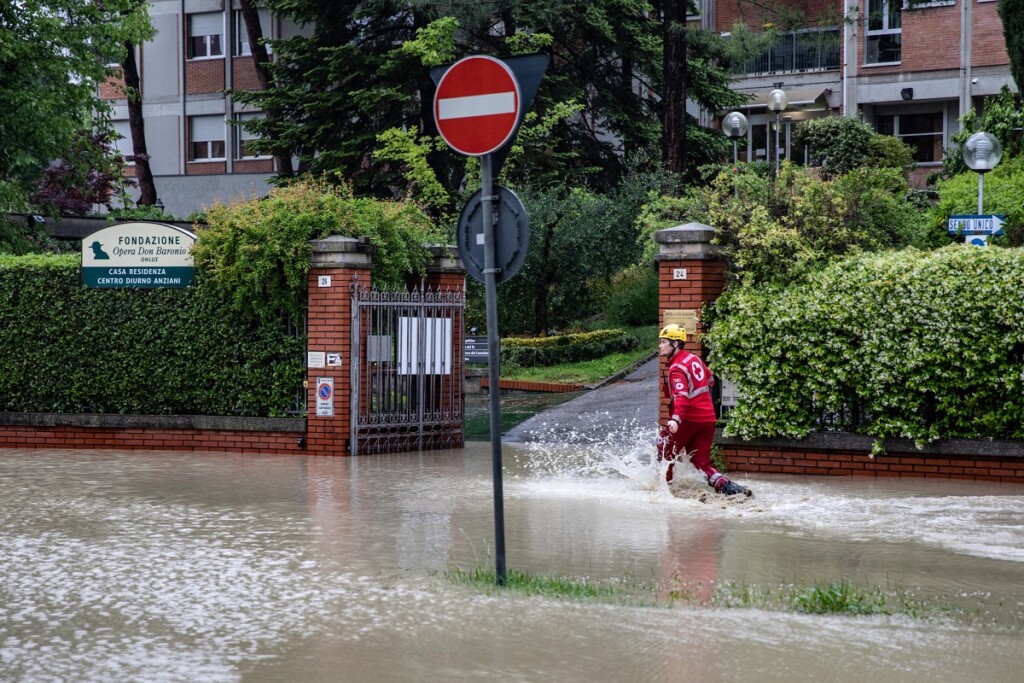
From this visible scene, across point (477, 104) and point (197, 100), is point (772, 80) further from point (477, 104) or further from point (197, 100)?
point (477, 104)

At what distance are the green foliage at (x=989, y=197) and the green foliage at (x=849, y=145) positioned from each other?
12316mm

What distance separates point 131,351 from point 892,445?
9.82 metres

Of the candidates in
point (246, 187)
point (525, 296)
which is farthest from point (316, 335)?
point (246, 187)

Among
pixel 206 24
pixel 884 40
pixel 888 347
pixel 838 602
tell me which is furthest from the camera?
pixel 206 24

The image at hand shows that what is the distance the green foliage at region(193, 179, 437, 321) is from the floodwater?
3040mm

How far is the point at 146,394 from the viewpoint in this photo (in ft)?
58.5

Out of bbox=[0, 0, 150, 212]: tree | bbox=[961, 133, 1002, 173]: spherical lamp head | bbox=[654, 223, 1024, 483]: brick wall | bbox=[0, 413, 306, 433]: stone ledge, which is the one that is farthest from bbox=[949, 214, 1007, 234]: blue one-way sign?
bbox=[0, 0, 150, 212]: tree

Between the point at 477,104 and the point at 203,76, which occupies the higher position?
the point at 203,76

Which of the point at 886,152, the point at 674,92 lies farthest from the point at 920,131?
the point at 674,92

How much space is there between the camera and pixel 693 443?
40.9 ft

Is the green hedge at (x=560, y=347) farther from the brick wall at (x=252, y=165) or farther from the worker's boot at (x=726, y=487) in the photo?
the brick wall at (x=252, y=165)

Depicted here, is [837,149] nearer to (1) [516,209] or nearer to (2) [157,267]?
(2) [157,267]

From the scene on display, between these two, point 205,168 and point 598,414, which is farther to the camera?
point 205,168

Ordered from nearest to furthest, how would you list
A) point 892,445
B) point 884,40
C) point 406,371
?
point 892,445
point 406,371
point 884,40
